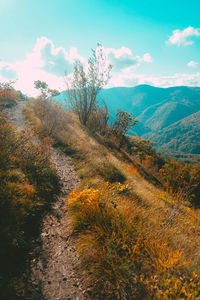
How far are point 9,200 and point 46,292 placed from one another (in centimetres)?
168

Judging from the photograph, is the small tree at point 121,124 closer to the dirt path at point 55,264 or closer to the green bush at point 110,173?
the green bush at point 110,173

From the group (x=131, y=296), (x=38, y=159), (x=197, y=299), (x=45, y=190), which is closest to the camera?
(x=197, y=299)

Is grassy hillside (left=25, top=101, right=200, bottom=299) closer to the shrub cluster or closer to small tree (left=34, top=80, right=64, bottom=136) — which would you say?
the shrub cluster

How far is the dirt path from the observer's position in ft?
6.47

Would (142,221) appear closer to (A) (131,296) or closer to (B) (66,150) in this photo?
(A) (131,296)

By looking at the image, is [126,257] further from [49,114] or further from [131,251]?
[49,114]

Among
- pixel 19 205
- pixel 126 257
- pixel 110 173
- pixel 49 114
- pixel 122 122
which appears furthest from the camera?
pixel 122 122

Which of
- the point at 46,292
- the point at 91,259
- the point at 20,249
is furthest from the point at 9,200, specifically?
the point at 91,259

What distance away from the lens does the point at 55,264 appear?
2.36 metres

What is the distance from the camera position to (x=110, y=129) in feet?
51.5

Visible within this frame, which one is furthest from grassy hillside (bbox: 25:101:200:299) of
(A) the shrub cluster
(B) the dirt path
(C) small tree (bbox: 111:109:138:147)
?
(C) small tree (bbox: 111:109:138:147)

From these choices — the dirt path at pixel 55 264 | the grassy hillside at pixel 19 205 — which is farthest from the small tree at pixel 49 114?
the dirt path at pixel 55 264

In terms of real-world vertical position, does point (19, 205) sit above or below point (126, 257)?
above

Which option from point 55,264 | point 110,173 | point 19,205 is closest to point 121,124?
point 110,173
